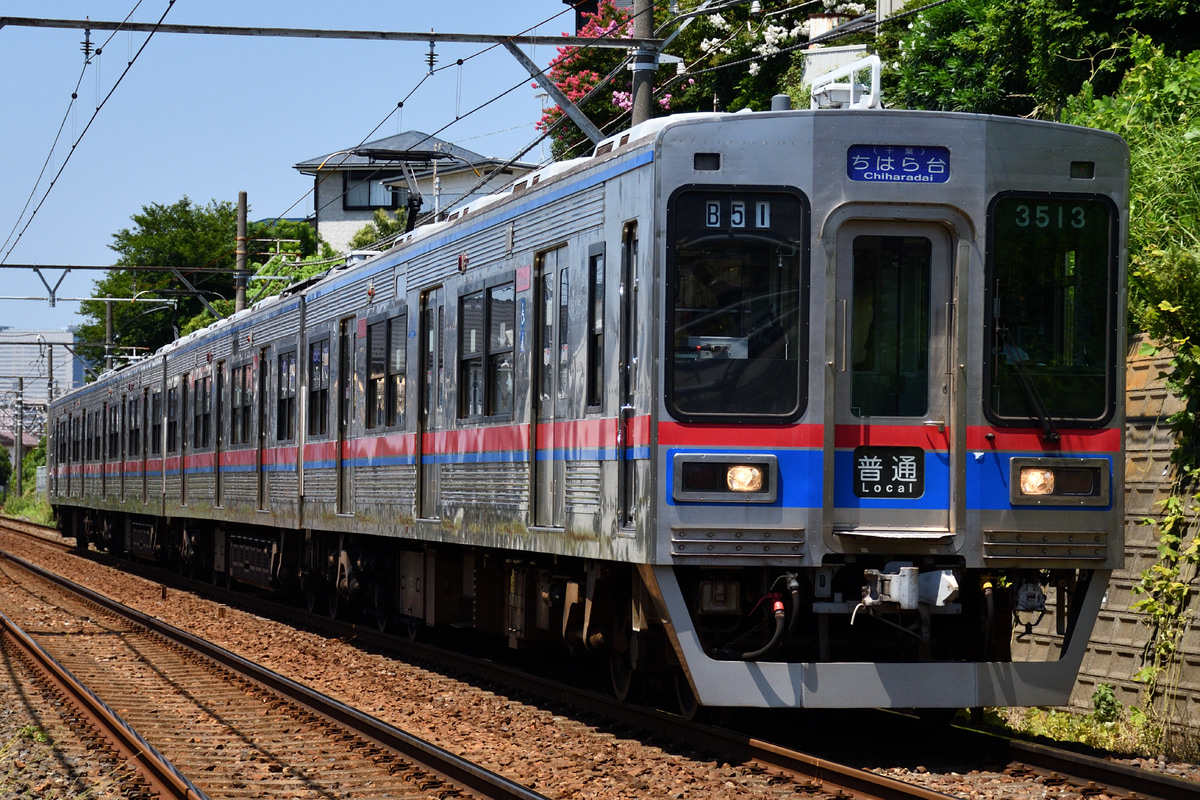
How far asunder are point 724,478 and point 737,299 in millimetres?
879

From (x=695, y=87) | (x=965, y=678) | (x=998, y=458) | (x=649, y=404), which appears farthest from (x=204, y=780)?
(x=695, y=87)

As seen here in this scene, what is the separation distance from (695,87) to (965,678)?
23745 mm


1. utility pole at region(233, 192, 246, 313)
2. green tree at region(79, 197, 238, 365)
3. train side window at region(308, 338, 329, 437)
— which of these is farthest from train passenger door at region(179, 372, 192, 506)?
green tree at region(79, 197, 238, 365)

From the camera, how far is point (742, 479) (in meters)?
7.69

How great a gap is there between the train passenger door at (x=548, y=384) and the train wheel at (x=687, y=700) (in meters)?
1.13

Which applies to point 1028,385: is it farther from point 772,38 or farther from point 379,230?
point 379,230

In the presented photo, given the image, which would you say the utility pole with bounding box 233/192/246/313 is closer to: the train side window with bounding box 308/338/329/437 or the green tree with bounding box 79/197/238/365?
the train side window with bounding box 308/338/329/437

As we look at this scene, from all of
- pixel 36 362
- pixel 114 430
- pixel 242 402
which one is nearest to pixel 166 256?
pixel 36 362

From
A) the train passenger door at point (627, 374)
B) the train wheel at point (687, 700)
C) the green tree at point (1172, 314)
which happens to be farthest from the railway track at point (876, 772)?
the green tree at point (1172, 314)

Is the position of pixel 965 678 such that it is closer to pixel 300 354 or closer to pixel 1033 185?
pixel 1033 185

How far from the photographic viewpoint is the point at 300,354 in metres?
15.8

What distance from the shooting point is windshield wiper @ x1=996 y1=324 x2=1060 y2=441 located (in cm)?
791

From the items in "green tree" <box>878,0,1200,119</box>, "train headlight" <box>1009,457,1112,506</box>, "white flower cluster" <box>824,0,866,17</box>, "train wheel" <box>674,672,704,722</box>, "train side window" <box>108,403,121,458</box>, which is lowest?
"train wheel" <box>674,672,704,722</box>

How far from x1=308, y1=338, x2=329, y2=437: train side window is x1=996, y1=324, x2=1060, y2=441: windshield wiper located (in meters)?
8.00
